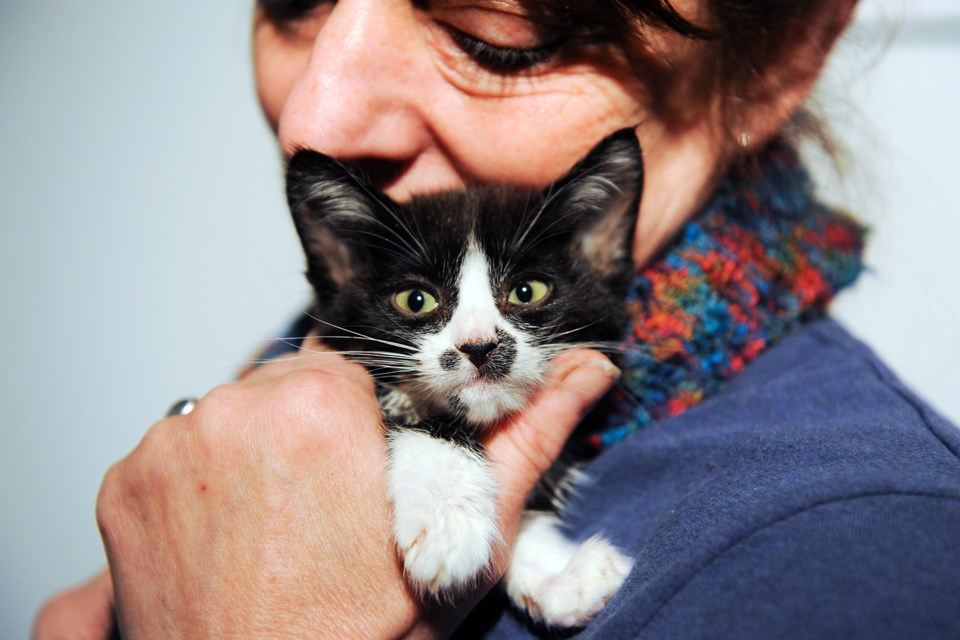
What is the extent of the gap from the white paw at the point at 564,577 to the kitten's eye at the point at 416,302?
421mm

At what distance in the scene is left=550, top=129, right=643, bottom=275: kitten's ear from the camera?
1.06 meters

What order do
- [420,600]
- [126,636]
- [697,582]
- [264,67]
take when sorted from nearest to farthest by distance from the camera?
1. [697,582]
2. [420,600]
3. [126,636]
4. [264,67]

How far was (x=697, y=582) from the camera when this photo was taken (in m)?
0.76

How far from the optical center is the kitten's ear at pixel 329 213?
42.2 inches

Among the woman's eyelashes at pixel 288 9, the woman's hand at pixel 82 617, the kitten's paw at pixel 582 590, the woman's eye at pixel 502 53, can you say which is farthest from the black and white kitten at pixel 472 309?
the woman's hand at pixel 82 617

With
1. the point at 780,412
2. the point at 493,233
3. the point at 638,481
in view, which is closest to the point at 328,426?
the point at 493,233

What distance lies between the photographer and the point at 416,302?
43.8 inches

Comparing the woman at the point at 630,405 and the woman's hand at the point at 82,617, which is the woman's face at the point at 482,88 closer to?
the woman at the point at 630,405

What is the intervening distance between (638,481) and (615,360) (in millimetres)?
213

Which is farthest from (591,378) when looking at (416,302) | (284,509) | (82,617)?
(82,617)

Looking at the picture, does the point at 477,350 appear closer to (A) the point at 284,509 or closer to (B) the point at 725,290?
(A) the point at 284,509

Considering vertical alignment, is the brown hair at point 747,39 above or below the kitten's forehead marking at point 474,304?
above

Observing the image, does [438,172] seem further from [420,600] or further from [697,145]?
[420,600]

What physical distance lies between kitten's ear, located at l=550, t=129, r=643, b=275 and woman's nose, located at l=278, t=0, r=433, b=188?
28 centimetres
